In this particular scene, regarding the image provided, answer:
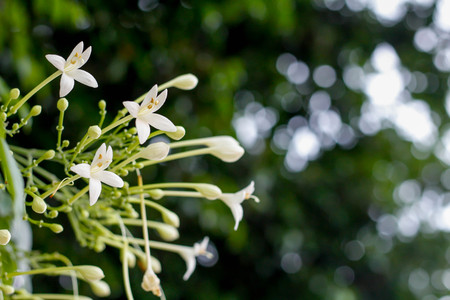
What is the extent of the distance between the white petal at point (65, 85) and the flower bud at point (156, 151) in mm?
80

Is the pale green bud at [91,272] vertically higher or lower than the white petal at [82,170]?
lower

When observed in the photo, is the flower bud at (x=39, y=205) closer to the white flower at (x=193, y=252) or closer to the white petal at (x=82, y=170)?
the white petal at (x=82, y=170)

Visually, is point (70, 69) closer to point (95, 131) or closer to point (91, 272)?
point (95, 131)

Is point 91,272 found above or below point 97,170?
below

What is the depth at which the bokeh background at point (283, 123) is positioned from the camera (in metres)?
1.50

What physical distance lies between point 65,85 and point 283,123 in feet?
Answer: 5.86

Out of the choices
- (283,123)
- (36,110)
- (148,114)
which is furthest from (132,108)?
(283,123)

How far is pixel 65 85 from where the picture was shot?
428mm

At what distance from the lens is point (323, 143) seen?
228cm

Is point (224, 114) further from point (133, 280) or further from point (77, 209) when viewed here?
point (77, 209)

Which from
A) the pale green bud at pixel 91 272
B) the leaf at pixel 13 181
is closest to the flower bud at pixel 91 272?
the pale green bud at pixel 91 272

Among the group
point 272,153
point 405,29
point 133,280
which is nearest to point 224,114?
point 272,153

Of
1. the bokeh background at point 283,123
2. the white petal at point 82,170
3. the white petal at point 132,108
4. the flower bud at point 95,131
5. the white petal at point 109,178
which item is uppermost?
the white petal at point 132,108

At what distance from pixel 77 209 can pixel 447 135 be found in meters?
2.34
